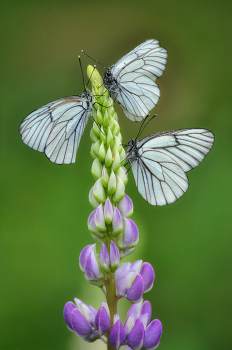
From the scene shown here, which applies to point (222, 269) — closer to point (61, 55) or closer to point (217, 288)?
point (217, 288)

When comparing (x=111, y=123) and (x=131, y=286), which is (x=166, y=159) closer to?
(x=111, y=123)

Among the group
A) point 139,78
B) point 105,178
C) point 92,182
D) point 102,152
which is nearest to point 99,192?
point 105,178

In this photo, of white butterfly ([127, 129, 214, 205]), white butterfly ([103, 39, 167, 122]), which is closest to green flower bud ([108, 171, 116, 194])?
white butterfly ([127, 129, 214, 205])

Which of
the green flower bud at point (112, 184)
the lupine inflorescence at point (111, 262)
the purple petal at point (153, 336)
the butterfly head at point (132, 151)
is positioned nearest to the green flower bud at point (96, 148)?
the lupine inflorescence at point (111, 262)

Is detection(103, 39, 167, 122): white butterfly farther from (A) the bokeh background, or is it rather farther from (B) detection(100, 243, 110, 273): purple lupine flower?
(A) the bokeh background

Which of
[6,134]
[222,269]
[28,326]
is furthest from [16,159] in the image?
[222,269]
